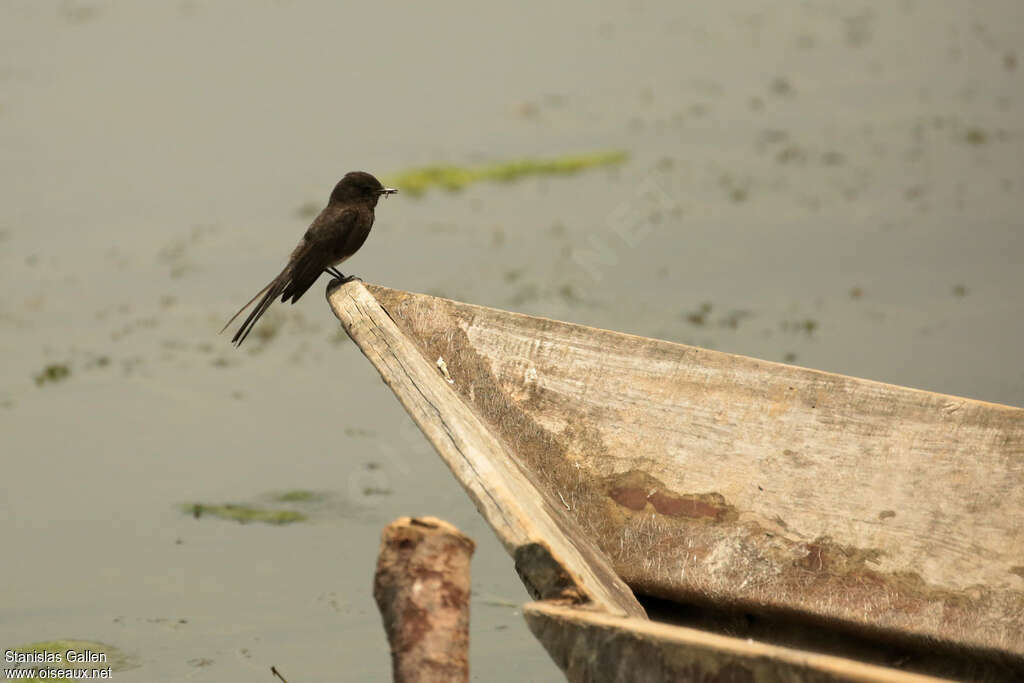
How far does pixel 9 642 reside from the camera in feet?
18.4

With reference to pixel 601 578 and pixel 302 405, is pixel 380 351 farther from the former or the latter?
pixel 302 405

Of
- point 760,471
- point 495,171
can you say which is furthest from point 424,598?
point 495,171

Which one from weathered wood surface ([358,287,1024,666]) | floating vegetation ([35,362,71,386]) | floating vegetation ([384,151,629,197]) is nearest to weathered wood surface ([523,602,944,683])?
weathered wood surface ([358,287,1024,666])

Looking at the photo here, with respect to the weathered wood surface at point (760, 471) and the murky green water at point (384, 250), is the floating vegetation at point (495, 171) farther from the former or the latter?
the weathered wood surface at point (760, 471)

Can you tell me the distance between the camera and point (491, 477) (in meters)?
3.32

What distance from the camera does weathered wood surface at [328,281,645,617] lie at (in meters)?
2.97

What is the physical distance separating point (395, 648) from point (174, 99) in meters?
9.63

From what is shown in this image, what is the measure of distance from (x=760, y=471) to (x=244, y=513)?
3.37 metres

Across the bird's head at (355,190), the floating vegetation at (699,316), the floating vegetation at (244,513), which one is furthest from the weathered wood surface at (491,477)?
the floating vegetation at (699,316)

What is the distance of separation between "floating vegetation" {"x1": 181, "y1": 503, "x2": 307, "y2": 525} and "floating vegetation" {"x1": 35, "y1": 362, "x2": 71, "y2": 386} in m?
1.91

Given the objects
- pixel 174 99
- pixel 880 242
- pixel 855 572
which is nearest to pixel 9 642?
pixel 855 572

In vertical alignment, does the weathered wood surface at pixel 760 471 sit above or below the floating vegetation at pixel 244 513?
above

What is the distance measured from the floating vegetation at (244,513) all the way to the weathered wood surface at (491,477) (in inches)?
98.3

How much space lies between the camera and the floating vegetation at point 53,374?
8164mm
